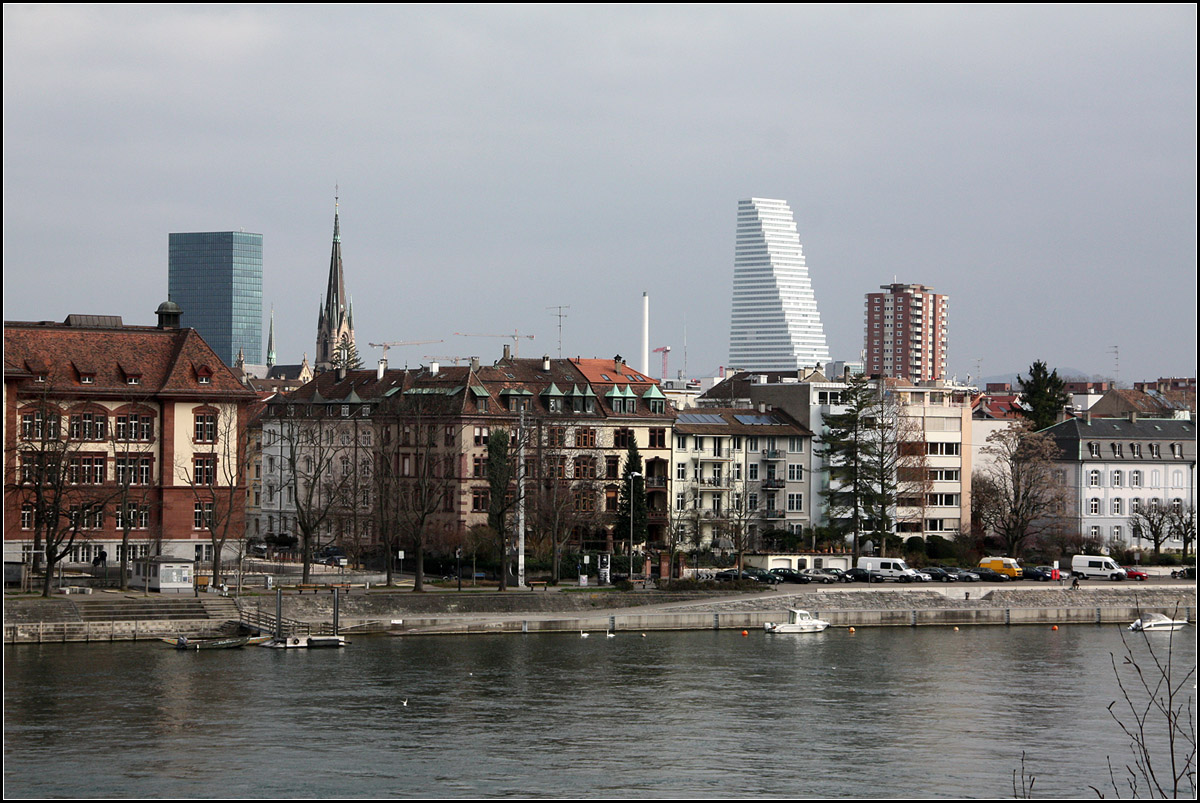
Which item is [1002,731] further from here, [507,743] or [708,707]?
[507,743]

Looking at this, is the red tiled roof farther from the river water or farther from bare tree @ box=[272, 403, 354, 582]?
the river water

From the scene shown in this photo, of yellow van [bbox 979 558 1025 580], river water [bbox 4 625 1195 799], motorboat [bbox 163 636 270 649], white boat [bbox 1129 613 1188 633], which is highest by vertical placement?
yellow van [bbox 979 558 1025 580]

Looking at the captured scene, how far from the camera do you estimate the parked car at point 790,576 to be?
94500mm

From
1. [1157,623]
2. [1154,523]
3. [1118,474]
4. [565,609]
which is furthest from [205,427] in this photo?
[1118,474]

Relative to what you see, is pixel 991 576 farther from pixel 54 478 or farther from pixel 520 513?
pixel 54 478

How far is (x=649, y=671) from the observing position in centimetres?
6475

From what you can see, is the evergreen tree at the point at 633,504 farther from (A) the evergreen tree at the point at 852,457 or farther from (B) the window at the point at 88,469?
(B) the window at the point at 88,469

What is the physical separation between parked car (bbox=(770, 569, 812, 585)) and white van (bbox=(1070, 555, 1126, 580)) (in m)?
19.4

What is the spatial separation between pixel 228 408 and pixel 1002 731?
51601 mm

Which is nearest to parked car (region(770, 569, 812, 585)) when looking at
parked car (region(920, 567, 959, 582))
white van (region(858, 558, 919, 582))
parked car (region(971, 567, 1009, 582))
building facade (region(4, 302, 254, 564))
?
white van (region(858, 558, 919, 582))

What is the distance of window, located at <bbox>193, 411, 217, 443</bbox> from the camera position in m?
89.3

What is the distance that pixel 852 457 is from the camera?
106 metres

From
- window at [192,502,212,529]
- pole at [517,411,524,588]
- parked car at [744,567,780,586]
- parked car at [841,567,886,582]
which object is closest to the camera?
pole at [517,411,524,588]

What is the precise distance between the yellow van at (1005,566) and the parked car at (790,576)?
1387 centimetres
